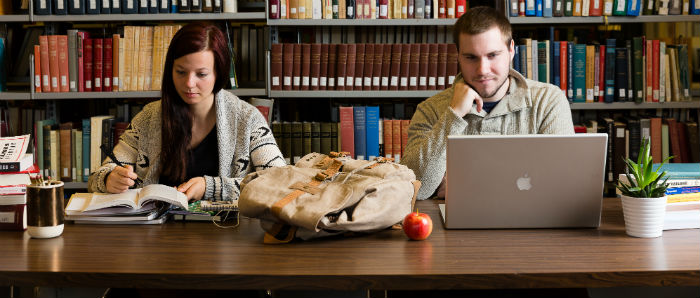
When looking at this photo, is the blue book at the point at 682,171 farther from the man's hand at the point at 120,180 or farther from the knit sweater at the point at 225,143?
the man's hand at the point at 120,180

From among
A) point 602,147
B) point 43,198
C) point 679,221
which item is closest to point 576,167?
point 602,147

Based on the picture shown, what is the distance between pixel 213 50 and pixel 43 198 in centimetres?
80

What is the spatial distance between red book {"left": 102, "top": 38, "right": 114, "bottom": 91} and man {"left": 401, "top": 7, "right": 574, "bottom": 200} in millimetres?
1686

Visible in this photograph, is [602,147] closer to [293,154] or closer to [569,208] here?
[569,208]

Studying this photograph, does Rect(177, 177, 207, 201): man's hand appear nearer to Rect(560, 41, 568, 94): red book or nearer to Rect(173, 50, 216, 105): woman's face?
Rect(173, 50, 216, 105): woman's face

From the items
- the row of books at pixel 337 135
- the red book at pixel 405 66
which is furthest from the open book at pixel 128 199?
the red book at pixel 405 66

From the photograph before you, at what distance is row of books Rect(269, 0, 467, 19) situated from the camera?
3164 mm

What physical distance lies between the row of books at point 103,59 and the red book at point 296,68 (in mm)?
560

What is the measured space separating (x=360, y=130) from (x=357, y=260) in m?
1.86

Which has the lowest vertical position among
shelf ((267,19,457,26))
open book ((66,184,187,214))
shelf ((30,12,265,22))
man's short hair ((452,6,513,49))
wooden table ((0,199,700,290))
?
wooden table ((0,199,700,290))

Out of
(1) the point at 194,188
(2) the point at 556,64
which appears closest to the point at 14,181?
(1) the point at 194,188

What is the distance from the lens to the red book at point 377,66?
3.17 metres

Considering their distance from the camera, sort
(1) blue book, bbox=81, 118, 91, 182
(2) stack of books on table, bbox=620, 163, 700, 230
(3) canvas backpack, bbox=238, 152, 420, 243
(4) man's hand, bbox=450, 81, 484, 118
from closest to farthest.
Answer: (3) canvas backpack, bbox=238, 152, 420, 243, (2) stack of books on table, bbox=620, 163, 700, 230, (4) man's hand, bbox=450, 81, 484, 118, (1) blue book, bbox=81, 118, 91, 182

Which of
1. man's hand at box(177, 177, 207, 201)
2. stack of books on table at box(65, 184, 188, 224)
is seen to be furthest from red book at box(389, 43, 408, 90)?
stack of books on table at box(65, 184, 188, 224)
